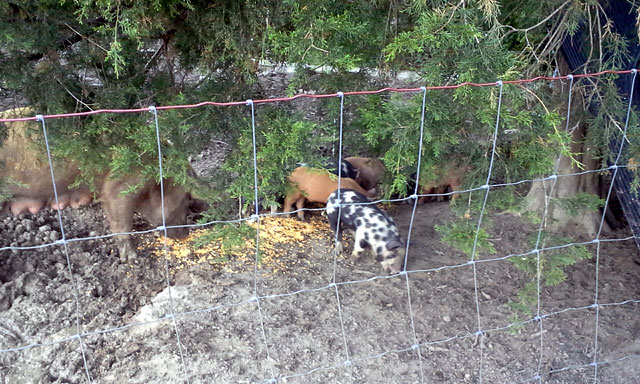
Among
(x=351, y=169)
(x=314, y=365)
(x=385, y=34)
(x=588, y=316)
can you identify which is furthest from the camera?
(x=351, y=169)

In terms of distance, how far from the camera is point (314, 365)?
3.43 meters

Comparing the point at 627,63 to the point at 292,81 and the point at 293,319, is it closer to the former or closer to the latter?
the point at 292,81

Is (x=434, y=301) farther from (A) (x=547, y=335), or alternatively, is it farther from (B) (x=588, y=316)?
(B) (x=588, y=316)

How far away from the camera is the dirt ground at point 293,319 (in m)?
3.37

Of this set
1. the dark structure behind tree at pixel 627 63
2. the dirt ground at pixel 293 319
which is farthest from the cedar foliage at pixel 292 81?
the dirt ground at pixel 293 319

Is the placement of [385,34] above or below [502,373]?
above

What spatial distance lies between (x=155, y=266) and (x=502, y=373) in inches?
107

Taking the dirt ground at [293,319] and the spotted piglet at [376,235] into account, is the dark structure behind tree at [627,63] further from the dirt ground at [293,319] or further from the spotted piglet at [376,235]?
the spotted piglet at [376,235]

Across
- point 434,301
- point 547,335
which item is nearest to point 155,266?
point 434,301

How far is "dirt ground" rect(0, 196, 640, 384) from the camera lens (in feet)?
11.0

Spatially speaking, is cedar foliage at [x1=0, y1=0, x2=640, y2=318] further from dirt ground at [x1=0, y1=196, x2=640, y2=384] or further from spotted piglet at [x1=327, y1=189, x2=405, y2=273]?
spotted piglet at [x1=327, y1=189, x2=405, y2=273]

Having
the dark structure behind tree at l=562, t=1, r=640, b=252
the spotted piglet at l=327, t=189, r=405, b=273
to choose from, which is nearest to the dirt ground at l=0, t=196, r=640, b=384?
the spotted piglet at l=327, t=189, r=405, b=273

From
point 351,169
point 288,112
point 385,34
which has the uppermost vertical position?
point 385,34

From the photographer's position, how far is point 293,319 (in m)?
3.86
